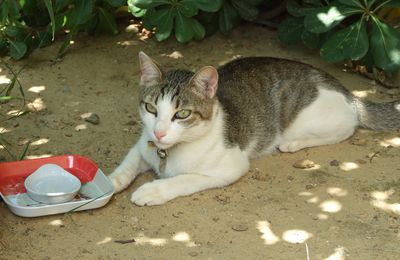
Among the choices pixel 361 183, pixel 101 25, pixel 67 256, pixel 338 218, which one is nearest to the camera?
pixel 67 256

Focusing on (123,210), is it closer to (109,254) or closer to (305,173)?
(109,254)

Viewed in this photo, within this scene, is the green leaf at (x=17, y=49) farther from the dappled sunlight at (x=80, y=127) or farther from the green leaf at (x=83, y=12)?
the dappled sunlight at (x=80, y=127)

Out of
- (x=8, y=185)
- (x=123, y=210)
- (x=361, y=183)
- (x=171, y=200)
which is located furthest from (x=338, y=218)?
(x=8, y=185)

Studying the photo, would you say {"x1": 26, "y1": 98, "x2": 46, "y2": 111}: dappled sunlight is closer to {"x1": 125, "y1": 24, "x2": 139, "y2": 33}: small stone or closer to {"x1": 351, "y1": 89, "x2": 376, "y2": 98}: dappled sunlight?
{"x1": 125, "y1": 24, "x2": 139, "y2": 33}: small stone

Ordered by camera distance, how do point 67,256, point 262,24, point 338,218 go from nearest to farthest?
point 67,256 → point 338,218 → point 262,24

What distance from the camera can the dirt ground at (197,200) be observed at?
379cm

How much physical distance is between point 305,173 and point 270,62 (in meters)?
0.93

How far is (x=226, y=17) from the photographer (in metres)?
6.04

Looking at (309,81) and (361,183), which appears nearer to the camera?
(361,183)

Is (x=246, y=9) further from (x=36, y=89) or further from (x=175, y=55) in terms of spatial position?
(x=36, y=89)

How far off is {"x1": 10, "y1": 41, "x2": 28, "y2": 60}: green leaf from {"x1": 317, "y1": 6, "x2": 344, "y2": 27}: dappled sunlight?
8.18 feet

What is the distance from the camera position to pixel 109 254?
3717 mm

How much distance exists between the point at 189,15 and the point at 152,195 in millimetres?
1883

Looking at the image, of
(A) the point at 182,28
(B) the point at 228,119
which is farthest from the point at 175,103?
(A) the point at 182,28
